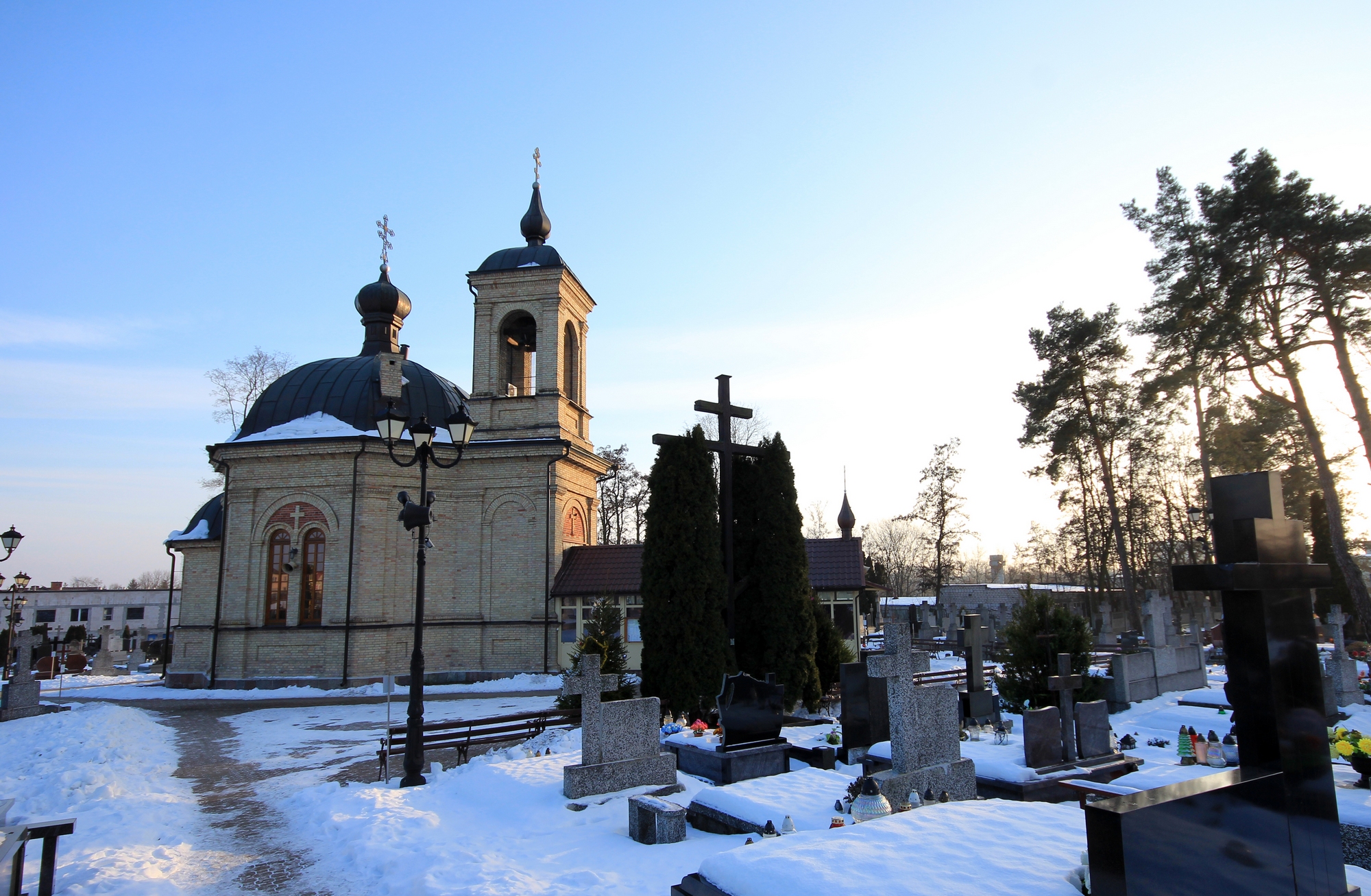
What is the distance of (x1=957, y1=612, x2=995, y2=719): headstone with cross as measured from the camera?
11039mm

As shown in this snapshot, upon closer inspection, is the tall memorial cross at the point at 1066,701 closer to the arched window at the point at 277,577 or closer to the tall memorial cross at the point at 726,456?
the tall memorial cross at the point at 726,456

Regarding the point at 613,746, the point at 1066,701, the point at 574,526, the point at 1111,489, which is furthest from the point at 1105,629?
the point at 613,746

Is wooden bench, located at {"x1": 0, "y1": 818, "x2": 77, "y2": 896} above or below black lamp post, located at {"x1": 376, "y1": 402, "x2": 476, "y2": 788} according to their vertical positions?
below

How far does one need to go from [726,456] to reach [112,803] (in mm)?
9607

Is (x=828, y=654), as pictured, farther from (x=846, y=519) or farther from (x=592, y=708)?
(x=846, y=519)

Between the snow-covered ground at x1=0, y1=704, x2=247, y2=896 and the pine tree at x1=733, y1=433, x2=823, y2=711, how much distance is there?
8.23 meters

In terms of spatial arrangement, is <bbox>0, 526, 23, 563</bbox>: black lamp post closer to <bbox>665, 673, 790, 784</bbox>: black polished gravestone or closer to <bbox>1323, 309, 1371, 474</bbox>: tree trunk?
<bbox>665, 673, 790, 784</bbox>: black polished gravestone

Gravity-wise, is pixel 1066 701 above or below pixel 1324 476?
below

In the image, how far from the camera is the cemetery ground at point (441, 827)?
4.20 metres

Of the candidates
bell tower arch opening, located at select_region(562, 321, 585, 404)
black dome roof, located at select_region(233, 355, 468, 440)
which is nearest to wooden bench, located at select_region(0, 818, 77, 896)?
black dome roof, located at select_region(233, 355, 468, 440)

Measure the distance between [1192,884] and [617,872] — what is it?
4031mm

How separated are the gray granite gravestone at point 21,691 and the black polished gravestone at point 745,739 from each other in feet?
48.7

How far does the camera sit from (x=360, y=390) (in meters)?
22.5

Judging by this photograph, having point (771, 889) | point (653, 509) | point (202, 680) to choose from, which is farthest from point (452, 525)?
point (771, 889)
